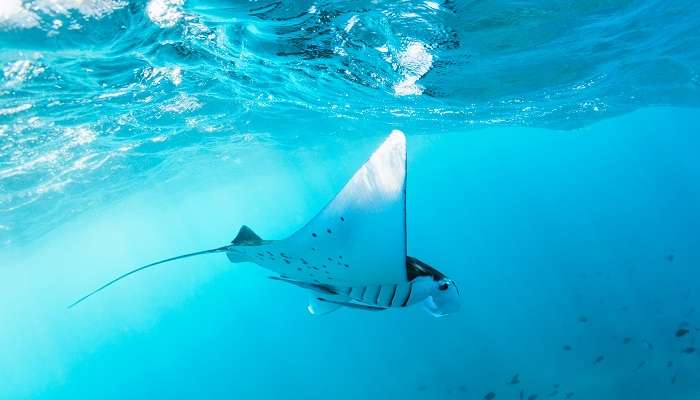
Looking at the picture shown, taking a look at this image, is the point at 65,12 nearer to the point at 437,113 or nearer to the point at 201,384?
the point at 437,113

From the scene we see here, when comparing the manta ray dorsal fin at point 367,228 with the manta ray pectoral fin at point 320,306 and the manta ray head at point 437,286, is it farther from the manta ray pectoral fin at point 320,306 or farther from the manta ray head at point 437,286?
the manta ray pectoral fin at point 320,306

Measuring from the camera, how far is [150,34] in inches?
279

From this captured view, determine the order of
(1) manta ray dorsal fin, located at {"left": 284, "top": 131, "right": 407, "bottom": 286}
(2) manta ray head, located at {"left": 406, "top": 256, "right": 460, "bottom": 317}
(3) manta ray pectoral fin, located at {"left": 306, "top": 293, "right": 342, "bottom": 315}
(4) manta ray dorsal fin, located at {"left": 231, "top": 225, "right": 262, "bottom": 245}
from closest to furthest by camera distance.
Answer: (1) manta ray dorsal fin, located at {"left": 284, "top": 131, "right": 407, "bottom": 286} < (2) manta ray head, located at {"left": 406, "top": 256, "right": 460, "bottom": 317} < (4) manta ray dorsal fin, located at {"left": 231, "top": 225, "right": 262, "bottom": 245} < (3) manta ray pectoral fin, located at {"left": 306, "top": 293, "right": 342, "bottom": 315}

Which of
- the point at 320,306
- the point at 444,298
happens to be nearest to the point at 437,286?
the point at 444,298

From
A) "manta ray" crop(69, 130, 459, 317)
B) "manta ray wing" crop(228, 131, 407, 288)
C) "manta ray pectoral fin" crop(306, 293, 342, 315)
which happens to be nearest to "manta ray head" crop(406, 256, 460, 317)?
"manta ray" crop(69, 130, 459, 317)

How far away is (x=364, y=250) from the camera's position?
9.54 feet

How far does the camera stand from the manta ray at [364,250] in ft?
8.09

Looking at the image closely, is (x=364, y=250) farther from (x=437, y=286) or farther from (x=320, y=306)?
(x=320, y=306)

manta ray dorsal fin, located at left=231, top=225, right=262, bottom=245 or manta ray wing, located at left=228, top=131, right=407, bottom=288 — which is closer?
manta ray wing, located at left=228, top=131, right=407, bottom=288

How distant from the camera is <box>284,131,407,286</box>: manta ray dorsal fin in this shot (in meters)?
2.40

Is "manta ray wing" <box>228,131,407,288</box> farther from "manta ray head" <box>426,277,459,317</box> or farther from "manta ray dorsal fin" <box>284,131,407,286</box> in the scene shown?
"manta ray head" <box>426,277,459,317</box>

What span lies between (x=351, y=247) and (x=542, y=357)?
22.4 m

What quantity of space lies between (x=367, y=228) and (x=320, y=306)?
2.06 meters

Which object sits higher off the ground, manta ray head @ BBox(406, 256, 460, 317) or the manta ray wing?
the manta ray wing
